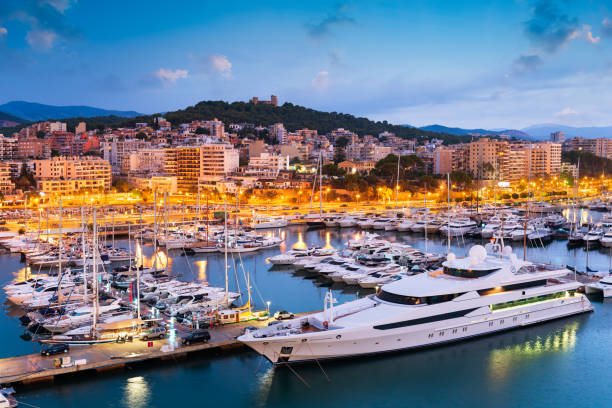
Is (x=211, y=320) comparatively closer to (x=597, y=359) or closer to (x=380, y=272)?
(x=380, y=272)

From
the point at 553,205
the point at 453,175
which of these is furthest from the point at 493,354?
the point at 453,175

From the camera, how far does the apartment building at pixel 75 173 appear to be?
69688 mm

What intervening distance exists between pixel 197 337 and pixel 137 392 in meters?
2.40

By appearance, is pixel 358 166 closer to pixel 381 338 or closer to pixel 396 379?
pixel 381 338

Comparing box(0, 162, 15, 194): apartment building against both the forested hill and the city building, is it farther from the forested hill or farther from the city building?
the forested hill

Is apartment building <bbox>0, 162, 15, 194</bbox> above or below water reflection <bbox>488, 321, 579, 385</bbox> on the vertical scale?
above

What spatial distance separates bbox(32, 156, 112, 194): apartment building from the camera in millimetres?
69688

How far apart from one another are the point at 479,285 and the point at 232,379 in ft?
26.8

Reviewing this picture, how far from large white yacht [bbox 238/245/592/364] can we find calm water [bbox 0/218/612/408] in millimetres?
500

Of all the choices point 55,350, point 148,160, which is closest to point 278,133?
point 148,160

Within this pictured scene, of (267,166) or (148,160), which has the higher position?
(148,160)

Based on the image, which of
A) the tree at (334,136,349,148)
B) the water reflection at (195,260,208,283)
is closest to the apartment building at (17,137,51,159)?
the tree at (334,136,349,148)

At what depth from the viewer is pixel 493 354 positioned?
693 inches

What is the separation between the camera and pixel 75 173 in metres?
72.6
